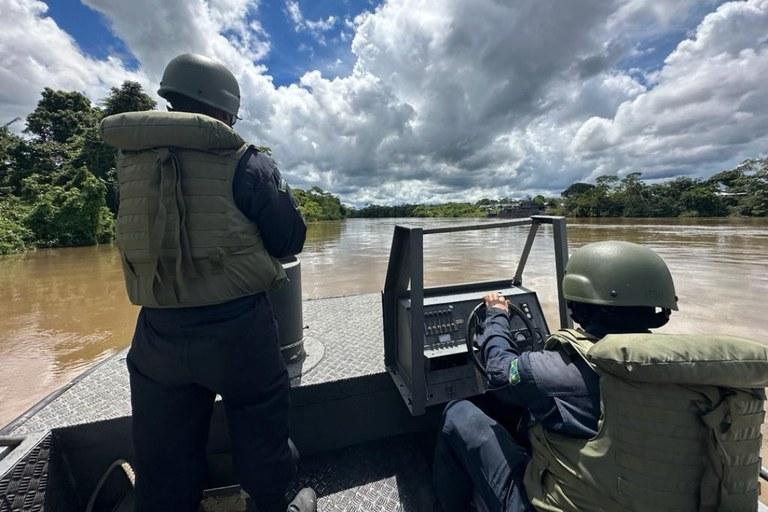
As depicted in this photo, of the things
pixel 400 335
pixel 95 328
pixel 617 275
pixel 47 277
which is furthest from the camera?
pixel 47 277

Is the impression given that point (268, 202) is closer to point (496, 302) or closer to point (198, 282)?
point (198, 282)

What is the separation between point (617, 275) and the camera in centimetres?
122

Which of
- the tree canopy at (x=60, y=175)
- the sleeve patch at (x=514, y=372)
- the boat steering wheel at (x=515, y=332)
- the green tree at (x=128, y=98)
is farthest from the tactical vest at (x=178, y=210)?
the green tree at (x=128, y=98)

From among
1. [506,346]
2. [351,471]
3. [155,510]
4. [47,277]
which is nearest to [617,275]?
[506,346]

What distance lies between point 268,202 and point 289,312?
36.7 inches

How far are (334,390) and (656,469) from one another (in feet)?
4.76

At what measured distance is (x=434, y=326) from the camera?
193 cm

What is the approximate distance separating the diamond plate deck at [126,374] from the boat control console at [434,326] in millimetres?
297

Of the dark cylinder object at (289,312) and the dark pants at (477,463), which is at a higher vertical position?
the dark cylinder object at (289,312)

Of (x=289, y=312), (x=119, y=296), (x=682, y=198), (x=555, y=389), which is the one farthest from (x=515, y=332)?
(x=682, y=198)

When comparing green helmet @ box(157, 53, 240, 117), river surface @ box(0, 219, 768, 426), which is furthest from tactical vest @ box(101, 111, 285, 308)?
river surface @ box(0, 219, 768, 426)

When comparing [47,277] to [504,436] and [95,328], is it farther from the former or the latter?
[504,436]

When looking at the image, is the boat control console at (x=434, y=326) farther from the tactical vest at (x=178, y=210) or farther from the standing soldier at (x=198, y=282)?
the tactical vest at (x=178, y=210)

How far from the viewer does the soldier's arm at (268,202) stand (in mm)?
1313
